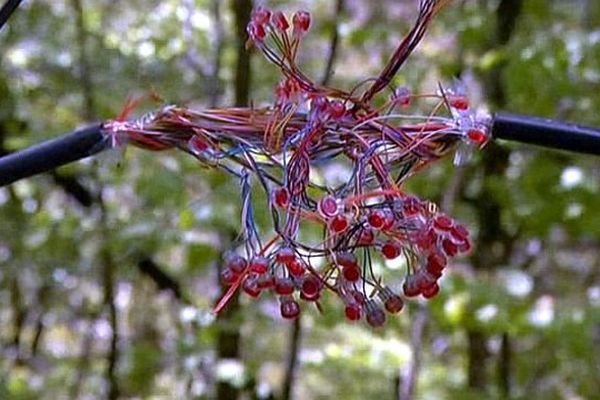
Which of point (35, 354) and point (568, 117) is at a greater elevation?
point (568, 117)

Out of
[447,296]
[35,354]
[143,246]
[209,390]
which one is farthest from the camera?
[35,354]

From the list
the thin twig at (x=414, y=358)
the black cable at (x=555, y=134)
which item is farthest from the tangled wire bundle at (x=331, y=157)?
the thin twig at (x=414, y=358)

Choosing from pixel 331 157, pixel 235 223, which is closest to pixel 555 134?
pixel 331 157

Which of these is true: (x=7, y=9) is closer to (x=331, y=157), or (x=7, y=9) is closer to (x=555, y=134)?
(x=331, y=157)

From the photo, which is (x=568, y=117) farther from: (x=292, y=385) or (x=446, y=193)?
(x=292, y=385)

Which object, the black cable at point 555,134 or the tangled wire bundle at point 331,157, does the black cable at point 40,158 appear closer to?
the tangled wire bundle at point 331,157

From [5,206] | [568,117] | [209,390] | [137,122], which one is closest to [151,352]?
[209,390]
